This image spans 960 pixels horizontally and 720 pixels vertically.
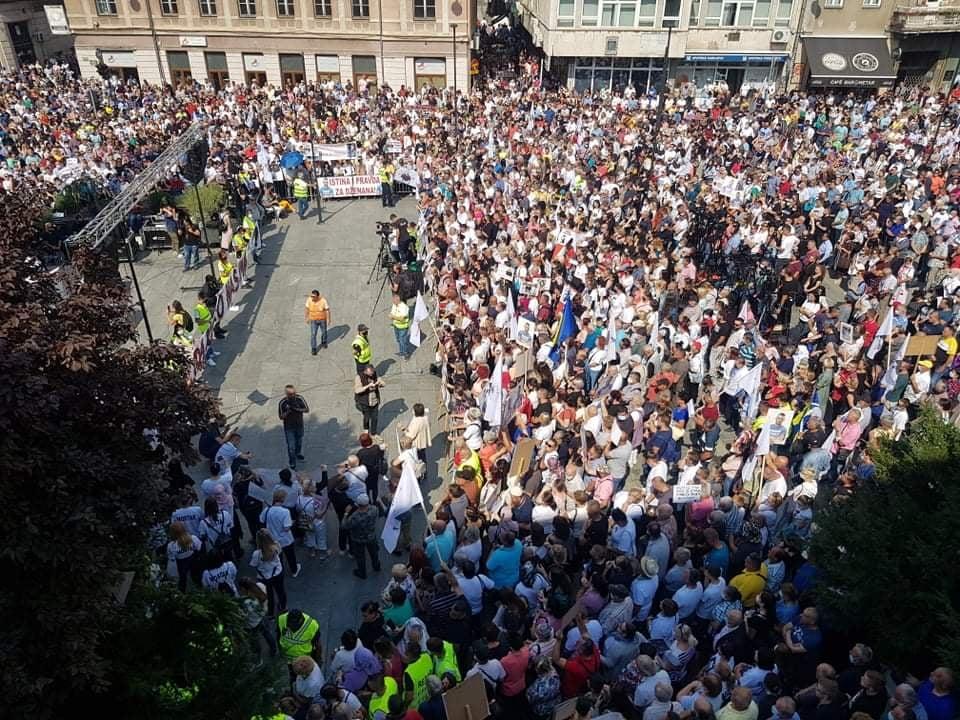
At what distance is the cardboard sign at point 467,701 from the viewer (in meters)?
5.72

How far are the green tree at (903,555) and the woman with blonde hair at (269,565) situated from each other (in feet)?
18.2

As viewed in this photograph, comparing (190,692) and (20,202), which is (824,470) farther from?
(20,202)

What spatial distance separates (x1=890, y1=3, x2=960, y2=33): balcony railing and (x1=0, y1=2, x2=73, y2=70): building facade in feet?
167

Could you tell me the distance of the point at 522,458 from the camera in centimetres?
917

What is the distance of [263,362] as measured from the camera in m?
14.5

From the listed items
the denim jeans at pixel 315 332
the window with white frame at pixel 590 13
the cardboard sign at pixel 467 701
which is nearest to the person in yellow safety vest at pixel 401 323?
the denim jeans at pixel 315 332

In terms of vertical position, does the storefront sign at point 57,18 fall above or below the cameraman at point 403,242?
above

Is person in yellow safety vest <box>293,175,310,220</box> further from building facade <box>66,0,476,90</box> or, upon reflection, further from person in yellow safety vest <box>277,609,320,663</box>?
building facade <box>66,0,476,90</box>

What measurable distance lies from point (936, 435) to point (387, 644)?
554 centimetres

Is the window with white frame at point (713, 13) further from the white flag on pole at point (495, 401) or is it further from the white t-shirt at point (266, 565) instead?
the white t-shirt at point (266, 565)

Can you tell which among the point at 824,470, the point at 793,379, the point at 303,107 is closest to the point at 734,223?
the point at 793,379

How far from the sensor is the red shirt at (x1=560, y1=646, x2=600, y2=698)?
21.0 feet

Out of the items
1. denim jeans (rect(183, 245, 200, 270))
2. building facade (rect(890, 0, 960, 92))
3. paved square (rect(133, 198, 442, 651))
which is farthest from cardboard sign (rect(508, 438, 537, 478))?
building facade (rect(890, 0, 960, 92))

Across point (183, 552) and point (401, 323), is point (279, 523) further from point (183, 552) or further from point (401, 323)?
point (401, 323)
